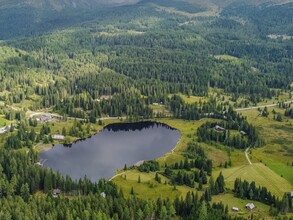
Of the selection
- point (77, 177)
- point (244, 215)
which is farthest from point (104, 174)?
point (244, 215)

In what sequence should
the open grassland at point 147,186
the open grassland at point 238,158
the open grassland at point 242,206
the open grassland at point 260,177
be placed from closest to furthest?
the open grassland at point 242,206, the open grassland at point 147,186, the open grassland at point 260,177, the open grassland at point 238,158

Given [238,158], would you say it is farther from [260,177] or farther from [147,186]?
[147,186]

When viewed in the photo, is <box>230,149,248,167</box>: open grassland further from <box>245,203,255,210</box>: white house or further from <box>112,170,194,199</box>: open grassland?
<box>245,203,255,210</box>: white house

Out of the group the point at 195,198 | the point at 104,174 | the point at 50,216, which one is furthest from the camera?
the point at 104,174

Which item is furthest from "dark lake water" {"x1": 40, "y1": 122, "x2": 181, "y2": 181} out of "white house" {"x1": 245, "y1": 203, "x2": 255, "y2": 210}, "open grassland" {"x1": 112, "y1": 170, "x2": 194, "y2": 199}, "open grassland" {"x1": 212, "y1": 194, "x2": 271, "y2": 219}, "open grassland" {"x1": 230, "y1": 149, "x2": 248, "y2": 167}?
"white house" {"x1": 245, "y1": 203, "x2": 255, "y2": 210}

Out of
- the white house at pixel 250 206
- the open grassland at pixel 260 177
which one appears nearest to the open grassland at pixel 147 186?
the open grassland at pixel 260 177

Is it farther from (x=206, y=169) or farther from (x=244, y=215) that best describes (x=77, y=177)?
(x=244, y=215)

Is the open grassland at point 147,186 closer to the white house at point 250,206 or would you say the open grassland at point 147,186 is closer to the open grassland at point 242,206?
the open grassland at point 242,206

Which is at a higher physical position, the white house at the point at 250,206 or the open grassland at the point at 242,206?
the white house at the point at 250,206
